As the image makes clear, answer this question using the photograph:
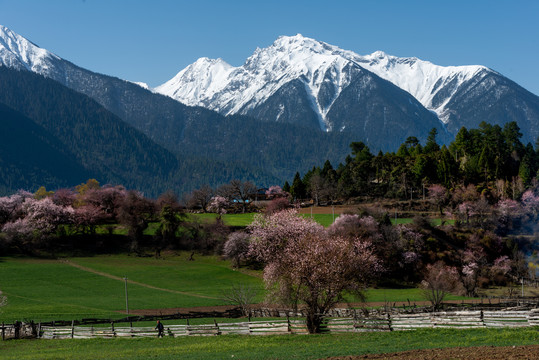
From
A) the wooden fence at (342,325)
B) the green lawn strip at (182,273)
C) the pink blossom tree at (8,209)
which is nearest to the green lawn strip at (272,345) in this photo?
the wooden fence at (342,325)

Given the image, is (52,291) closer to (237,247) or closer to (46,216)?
(237,247)

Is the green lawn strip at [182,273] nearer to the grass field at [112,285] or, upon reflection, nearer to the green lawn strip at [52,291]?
the grass field at [112,285]

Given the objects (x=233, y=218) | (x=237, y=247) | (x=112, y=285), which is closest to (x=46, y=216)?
(x=112, y=285)

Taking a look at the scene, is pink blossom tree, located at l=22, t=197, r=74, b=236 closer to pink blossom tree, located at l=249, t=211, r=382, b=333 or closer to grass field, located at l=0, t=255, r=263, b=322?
grass field, located at l=0, t=255, r=263, b=322

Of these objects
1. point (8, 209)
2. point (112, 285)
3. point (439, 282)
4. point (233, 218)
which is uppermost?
point (8, 209)

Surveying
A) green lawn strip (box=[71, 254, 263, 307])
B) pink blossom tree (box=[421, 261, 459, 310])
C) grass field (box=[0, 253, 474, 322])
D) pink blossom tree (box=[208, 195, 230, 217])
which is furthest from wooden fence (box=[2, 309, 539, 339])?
pink blossom tree (box=[208, 195, 230, 217])

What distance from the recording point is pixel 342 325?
41.4 m

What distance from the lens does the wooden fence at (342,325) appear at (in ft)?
125

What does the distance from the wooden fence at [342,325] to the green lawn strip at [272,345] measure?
1.52 m

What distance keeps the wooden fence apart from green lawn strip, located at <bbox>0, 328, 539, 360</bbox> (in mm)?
1516

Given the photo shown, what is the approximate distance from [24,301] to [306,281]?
42532 mm

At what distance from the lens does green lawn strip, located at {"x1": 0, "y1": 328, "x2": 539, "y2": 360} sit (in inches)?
1224

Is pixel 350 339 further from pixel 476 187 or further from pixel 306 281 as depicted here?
pixel 476 187

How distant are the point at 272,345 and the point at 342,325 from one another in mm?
7496
